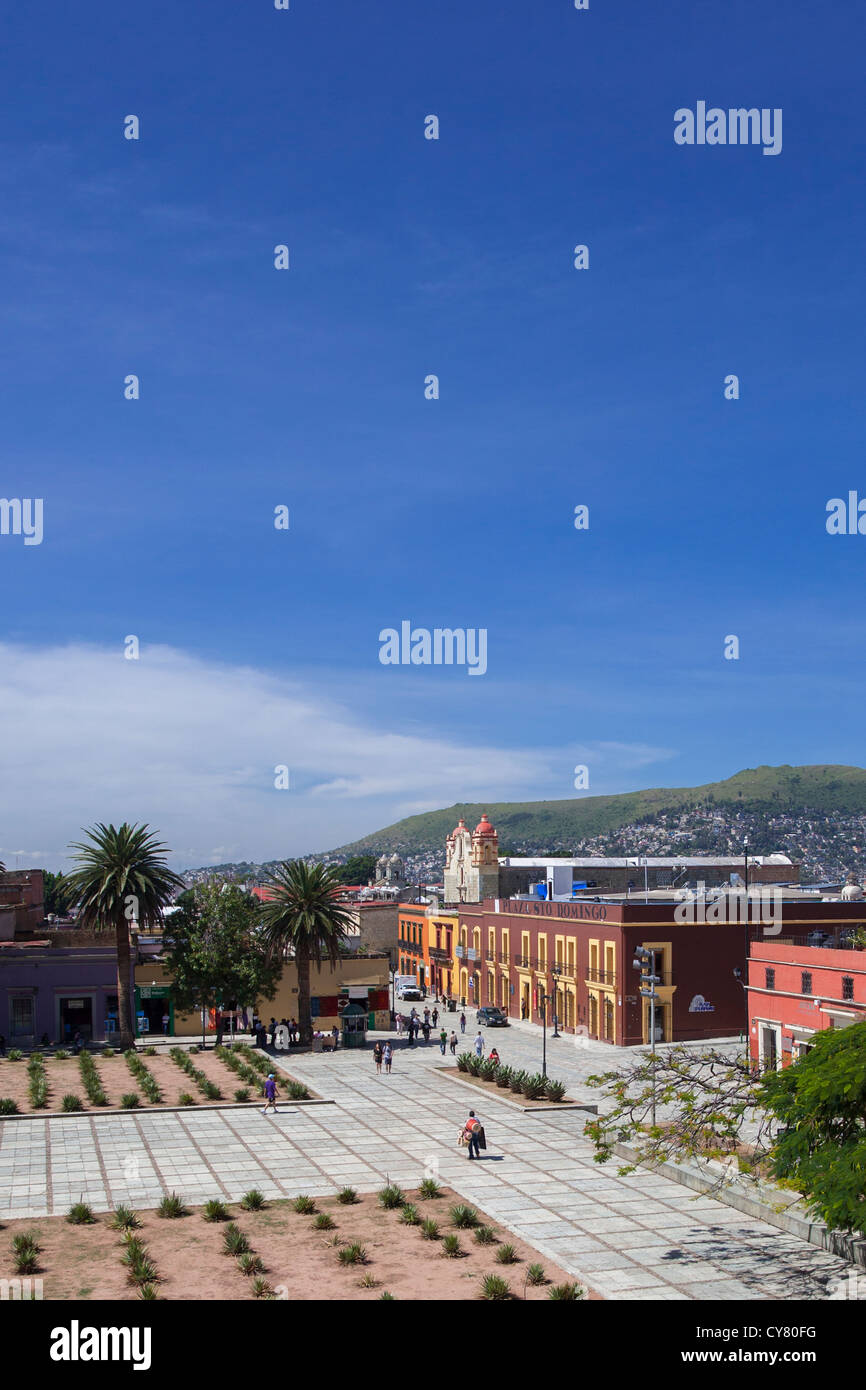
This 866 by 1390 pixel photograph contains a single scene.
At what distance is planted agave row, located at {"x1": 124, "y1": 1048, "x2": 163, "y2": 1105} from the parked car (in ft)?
80.0

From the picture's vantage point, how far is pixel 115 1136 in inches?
1532

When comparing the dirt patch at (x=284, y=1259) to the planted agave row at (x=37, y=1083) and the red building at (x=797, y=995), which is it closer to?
the planted agave row at (x=37, y=1083)

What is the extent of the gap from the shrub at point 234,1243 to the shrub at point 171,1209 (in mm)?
2769

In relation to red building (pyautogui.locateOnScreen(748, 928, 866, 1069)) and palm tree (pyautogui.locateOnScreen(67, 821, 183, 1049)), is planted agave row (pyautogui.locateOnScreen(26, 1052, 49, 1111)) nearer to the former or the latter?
palm tree (pyautogui.locateOnScreen(67, 821, 183, 1049))

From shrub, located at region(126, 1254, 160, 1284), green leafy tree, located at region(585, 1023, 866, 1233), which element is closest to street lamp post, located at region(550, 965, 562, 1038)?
green leafy tree, located at region(585, 1023, 866, 1233)

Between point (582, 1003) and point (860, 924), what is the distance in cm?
1543

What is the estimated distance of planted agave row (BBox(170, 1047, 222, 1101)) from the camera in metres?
45.8

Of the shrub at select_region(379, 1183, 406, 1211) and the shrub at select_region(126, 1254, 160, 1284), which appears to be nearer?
the shrub at select_region(126, 1254, 160, 1284)

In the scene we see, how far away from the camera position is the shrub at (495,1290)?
21766 mm

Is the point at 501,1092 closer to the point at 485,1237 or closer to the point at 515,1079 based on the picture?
the point at 515,1079

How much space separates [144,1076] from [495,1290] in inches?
1238
